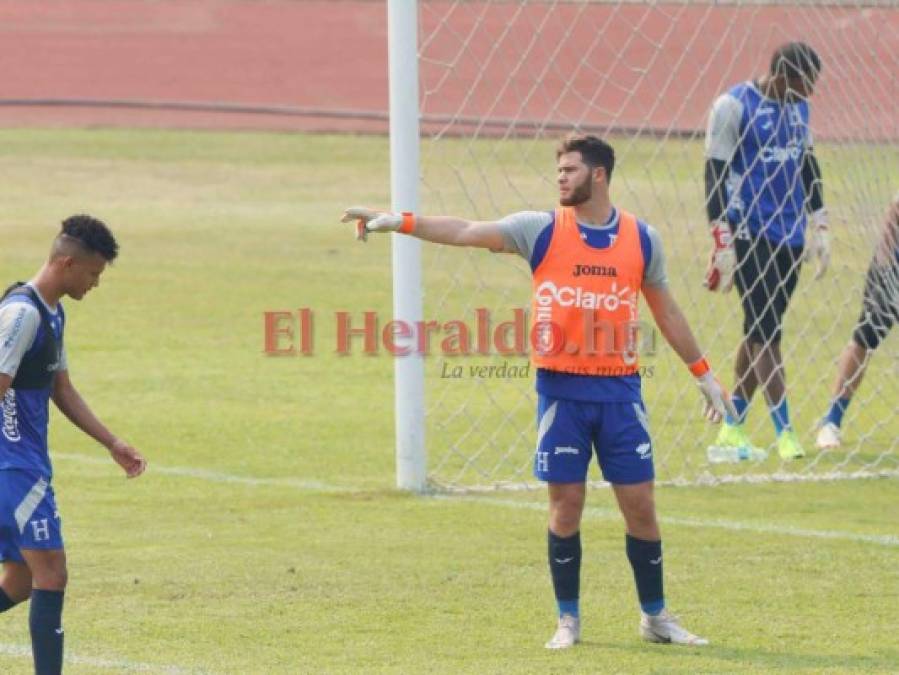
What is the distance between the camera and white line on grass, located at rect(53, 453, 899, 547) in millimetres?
9617

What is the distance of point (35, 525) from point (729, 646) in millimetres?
2735

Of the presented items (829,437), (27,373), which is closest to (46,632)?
(27,373)

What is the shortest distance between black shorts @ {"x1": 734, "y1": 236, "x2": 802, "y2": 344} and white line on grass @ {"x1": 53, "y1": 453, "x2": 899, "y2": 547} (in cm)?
218

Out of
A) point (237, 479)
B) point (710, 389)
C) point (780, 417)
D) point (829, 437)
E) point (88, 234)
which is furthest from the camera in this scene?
point (829, 437)

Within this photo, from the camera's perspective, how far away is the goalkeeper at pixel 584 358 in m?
7.51

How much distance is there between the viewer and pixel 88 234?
6.53 m

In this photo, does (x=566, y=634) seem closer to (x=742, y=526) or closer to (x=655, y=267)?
(x=655, y=267)

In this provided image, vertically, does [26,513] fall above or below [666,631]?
above

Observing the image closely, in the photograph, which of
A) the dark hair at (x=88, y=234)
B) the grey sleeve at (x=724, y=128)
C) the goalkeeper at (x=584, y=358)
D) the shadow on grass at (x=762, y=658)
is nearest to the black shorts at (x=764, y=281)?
the grey sleeve at (x=724, y=128)

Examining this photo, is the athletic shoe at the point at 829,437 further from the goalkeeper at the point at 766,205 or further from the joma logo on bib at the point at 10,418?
the joma logo on bib at the point at 10,418

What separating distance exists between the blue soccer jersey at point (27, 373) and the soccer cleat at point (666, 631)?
2.46m

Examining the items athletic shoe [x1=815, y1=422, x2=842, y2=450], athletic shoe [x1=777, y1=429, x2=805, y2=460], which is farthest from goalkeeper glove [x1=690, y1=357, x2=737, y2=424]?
athletic shoe [x1=815, y1=422, x2=842, y2=450]

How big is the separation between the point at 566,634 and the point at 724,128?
16.2 ft

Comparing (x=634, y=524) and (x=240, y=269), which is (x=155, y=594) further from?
(x=240, y=269)
